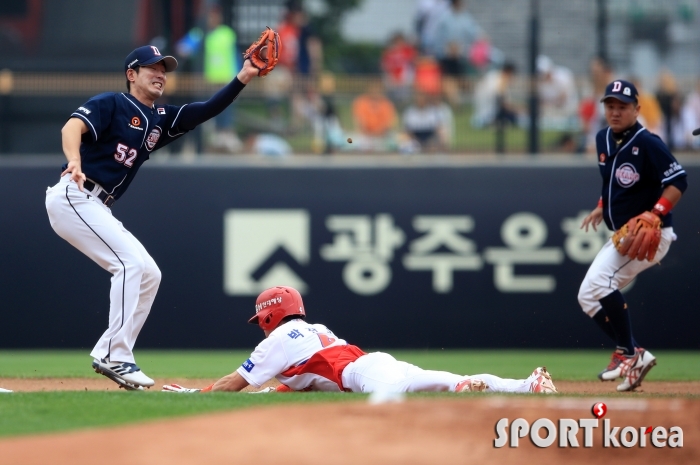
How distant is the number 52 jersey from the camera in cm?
667

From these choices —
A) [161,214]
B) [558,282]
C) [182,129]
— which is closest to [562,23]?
[558,282]

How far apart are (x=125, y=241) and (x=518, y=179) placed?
19.4 ft

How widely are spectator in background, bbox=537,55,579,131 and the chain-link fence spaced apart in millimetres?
19

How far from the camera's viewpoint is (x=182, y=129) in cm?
745

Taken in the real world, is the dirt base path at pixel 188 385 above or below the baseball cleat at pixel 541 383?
below

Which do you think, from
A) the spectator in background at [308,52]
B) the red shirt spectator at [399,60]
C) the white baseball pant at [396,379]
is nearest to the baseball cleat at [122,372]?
the white baseball pant at [396,379]

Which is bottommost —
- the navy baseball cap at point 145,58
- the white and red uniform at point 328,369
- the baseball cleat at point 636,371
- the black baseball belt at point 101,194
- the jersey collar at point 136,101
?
the baseball cleat at point 636,371

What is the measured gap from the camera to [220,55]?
12.6 meters

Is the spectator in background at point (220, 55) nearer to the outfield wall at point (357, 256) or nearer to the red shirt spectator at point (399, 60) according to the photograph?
the outfield wall at point (357, 256)

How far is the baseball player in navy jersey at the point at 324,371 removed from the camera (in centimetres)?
670

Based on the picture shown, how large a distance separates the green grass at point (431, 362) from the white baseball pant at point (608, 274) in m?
0.97

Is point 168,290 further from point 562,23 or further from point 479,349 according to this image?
point 562,23

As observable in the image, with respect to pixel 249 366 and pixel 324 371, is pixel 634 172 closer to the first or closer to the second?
pixel 324 371

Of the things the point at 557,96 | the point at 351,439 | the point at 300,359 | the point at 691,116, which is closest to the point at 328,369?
the point at 300,359
